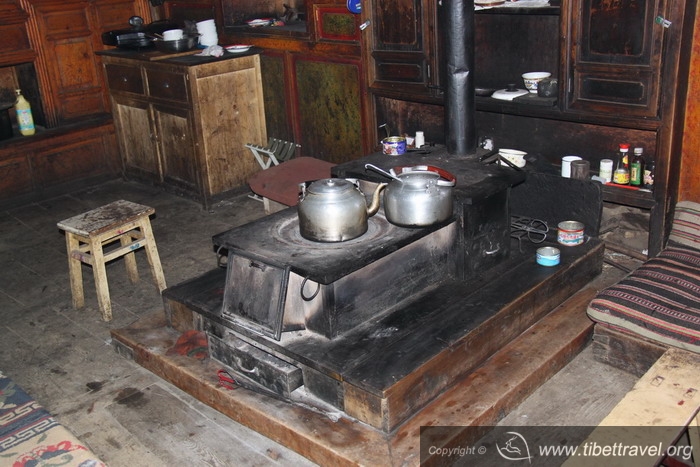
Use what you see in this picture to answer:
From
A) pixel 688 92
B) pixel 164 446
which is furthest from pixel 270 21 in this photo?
pixel 164 446

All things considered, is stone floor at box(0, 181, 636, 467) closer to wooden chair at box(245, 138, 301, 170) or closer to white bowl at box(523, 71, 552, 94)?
wooden chair at box(245, 138, 301, 170)

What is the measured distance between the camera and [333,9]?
17.3 feet

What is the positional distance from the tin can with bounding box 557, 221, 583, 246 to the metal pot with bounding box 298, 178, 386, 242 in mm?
1290

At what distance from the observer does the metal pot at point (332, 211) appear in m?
3.11

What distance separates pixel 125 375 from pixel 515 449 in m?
1.89

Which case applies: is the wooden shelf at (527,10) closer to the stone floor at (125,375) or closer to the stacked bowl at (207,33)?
the stone floor at (125,375)

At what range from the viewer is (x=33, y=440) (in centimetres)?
283

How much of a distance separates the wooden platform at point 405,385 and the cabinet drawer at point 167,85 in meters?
2.35

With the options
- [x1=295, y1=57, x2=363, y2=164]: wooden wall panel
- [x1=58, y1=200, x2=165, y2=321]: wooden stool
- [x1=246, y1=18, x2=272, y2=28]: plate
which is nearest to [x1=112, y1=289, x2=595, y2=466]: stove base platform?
[x1=58, y1=200, x2=165, y2=321]: wooden stool

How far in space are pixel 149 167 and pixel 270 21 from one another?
1.58 meters

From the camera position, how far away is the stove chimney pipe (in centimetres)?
375

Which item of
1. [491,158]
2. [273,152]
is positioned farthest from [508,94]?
[273,152]

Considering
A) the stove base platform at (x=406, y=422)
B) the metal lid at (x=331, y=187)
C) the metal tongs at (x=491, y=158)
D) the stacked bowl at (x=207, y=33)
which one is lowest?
the stove base platform at (x=406, y=422)

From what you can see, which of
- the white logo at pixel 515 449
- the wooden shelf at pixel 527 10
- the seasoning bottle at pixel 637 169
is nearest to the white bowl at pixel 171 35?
the wooden shelf at pixel 527 10
